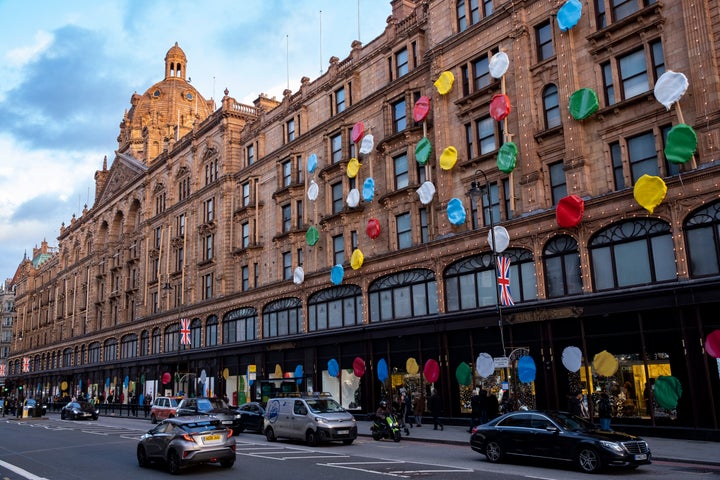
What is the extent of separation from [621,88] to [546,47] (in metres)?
4.99

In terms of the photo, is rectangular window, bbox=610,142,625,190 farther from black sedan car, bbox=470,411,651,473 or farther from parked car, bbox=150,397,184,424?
parked car, bbox=150,397,184,424

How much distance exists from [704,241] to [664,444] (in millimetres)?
7666

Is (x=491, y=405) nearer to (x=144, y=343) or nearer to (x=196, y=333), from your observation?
(x=196, y=333)

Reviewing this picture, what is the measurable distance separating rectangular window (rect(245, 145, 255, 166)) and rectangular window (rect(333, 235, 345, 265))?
1471 centimetres

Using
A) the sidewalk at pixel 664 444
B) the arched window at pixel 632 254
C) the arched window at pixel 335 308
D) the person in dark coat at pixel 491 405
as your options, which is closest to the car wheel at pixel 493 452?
the sidewalk at pixel 664 444

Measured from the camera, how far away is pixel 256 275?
50.9 meters

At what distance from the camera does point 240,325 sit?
51500 mm

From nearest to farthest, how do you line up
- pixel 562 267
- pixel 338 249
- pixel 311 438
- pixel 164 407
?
pixel 311 438
pixel 562 267
pixel 164 407
pixel 338 249

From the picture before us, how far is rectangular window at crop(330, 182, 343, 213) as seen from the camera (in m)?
43.1

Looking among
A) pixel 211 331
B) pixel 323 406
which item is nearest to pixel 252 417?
pixel 323 406

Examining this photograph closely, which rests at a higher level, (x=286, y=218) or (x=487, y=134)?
(x=487, y=134)

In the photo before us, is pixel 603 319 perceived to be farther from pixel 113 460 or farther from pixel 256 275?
pixel 256 275

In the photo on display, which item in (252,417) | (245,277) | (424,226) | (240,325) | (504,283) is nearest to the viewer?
(504,283)

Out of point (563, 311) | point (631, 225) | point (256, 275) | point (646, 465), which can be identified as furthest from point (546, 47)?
point (256, 275)
